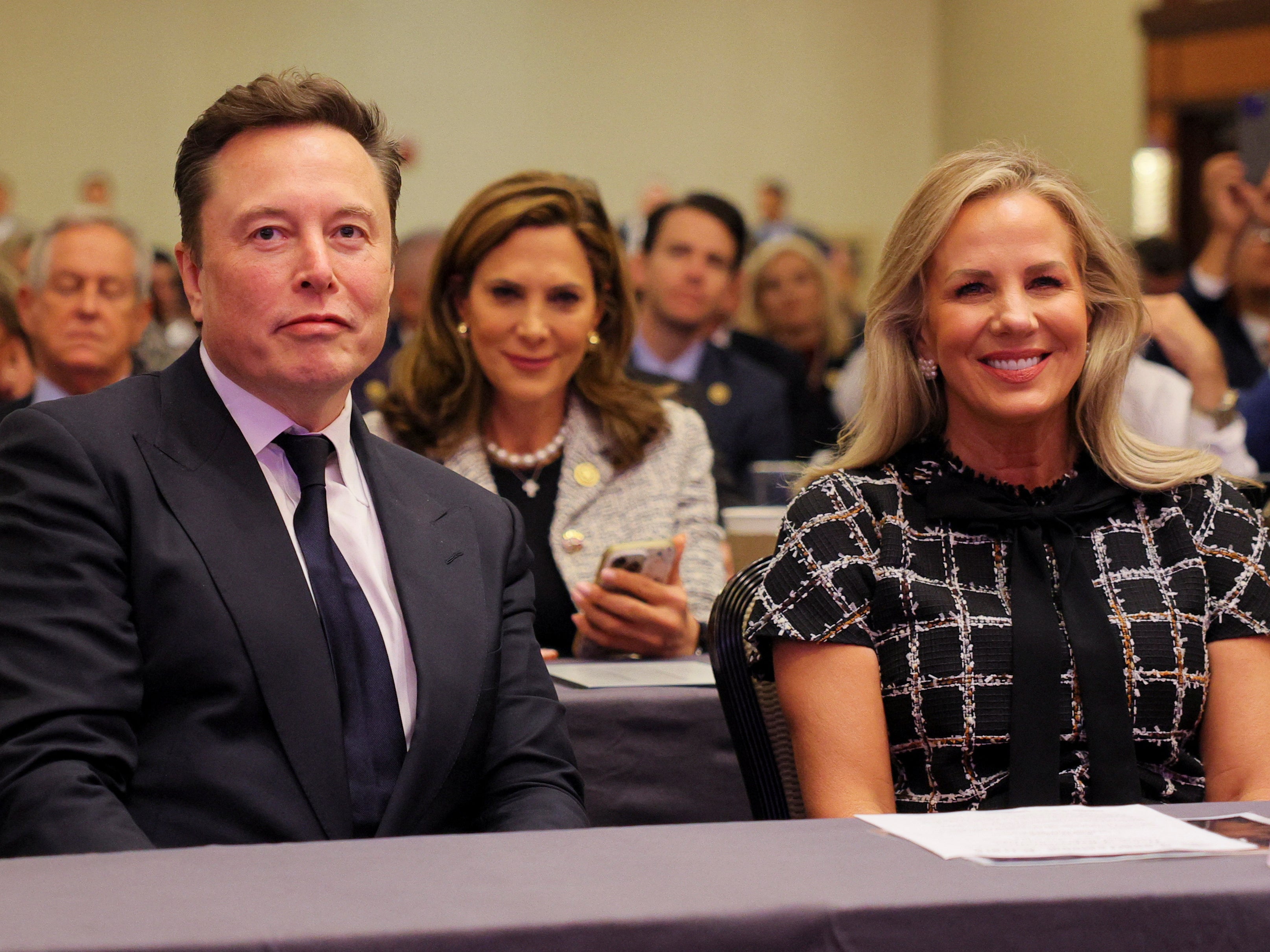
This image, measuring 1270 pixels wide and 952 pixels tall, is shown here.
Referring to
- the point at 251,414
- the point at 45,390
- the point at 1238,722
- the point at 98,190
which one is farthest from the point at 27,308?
the point at 98,190

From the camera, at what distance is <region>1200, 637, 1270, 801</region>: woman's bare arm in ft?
6.20

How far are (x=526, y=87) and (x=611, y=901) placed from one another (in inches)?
451

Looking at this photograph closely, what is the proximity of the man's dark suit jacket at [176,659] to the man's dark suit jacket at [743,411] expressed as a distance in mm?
3315

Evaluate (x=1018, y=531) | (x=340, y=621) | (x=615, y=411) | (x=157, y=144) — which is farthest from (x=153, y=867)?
(x=157, y=144)

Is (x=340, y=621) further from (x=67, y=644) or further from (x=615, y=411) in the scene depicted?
(x=615, y=411)

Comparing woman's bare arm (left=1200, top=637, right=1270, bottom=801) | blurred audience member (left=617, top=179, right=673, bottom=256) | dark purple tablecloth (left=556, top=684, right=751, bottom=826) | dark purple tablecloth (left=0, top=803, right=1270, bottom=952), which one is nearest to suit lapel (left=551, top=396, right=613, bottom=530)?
dark purple tablecloth (left=556, top=684, right=751, bottom=826)

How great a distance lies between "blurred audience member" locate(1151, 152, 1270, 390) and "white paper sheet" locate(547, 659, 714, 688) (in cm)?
305

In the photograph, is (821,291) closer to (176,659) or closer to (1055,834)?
(176,659)

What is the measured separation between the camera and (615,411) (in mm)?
3209

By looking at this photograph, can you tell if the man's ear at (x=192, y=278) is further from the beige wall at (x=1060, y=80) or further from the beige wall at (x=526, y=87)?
the beige wall at (x=526, y=87)

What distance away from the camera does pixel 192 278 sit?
1752mm

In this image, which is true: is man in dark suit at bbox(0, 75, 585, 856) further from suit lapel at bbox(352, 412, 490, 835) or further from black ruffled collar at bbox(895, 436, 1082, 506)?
black ruffled collar at bbox(895, 436, 1082, 506)

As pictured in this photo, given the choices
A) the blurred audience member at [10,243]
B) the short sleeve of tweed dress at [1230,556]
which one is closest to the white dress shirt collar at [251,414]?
the short sleeve of tweed dress at [1230,556]

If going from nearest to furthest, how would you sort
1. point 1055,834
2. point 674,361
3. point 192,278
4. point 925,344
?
point 1055,834, point 192,278, point 925,344, point 674,361
